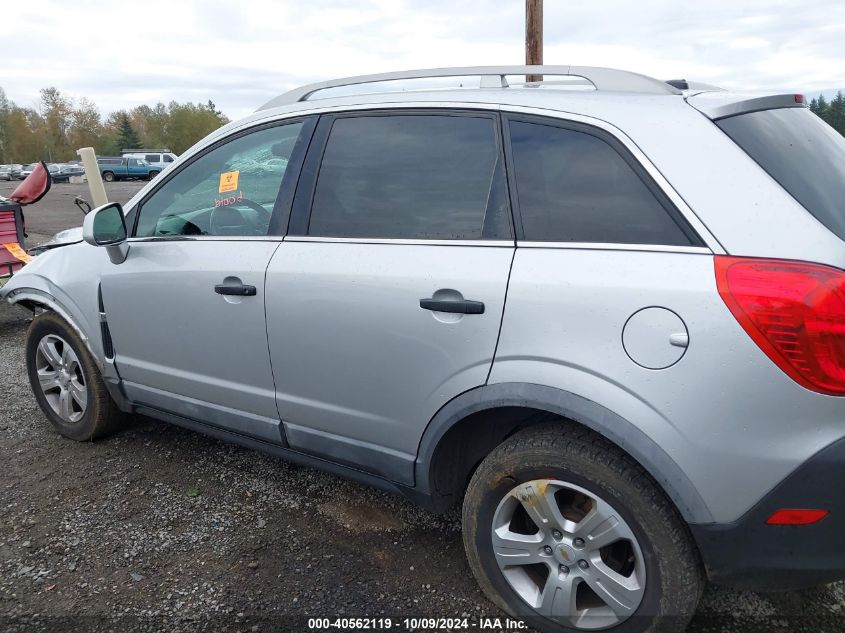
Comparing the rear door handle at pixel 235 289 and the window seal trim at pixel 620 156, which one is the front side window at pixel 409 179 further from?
the rear door handle at pixel 235 289

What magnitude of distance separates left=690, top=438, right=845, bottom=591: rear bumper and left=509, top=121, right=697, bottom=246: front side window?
0.71 m

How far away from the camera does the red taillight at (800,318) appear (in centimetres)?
171

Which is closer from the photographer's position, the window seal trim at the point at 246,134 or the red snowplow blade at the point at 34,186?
the window seal trim at the point at 246,134

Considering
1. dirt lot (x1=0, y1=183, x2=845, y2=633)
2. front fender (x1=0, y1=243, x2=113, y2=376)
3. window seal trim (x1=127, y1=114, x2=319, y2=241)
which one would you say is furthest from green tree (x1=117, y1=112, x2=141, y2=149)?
window seal trim (x1=127, y1=114, x2=319, y2=241)

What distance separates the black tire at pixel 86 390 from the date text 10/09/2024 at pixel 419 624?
1955mm

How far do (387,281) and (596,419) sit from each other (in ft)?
2.86

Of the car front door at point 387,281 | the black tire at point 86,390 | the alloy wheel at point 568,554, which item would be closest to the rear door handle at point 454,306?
the car front door at point 387,281

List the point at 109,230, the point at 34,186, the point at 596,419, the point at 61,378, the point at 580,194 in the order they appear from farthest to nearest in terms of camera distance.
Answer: the point at 34,186
the point at 61,378
the point at 109,230
the point at 580,194
the point at 596,419

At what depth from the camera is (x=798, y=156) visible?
204cm

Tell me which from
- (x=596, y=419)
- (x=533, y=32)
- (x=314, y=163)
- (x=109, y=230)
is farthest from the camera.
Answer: (x=533, y=32)

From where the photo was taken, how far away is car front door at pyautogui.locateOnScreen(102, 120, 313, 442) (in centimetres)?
283

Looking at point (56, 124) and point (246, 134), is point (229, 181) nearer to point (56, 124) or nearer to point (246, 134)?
point (246, 134)

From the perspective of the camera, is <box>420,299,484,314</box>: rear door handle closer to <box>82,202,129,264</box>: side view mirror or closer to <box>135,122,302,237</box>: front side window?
<box>135,122,302,237</box>: front side window

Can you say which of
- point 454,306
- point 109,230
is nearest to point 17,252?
point 109,230
